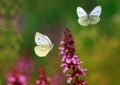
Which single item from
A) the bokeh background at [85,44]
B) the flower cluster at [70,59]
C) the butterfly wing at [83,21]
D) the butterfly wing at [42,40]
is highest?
the butterfly wing at [83,21]

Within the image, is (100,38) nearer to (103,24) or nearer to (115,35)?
(115,35)

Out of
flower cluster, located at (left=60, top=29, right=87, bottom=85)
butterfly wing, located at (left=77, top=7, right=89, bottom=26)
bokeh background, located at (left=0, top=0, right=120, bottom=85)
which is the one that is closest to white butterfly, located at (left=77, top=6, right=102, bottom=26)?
butterfly wing, located at (left=77, top=7, right=89, bottom=26)

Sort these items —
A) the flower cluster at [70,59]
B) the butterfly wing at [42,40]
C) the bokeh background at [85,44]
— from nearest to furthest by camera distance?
the flower cluster at [70,59] < the butterfly wing at [42,40] < the bokeh background at [85,44]

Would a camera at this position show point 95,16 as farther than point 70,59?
Yes

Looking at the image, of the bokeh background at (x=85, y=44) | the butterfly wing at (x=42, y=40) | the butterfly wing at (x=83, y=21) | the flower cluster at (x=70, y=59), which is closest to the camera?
the flower cluster at (x=70, y=59)

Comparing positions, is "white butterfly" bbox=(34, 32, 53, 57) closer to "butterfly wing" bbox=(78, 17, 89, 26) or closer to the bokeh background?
"butterfly wing" bbox=(78, 17, 89, 26)

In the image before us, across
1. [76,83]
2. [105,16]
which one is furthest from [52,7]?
[76,83]

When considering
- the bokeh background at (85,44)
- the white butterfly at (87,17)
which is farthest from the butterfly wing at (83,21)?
the bokeh background at (85,44)

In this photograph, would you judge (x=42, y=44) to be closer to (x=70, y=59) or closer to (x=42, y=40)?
(x=42, y=40)

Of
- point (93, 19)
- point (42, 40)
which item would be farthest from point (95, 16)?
point (42, 40)

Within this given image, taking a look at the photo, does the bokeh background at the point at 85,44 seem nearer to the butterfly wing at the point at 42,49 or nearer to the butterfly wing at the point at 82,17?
the butterfly wing at the point at 42,49

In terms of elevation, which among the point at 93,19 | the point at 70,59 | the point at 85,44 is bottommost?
the point at 85,44
